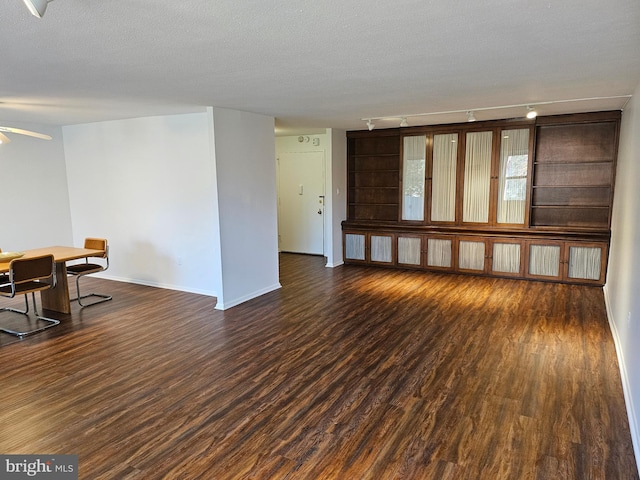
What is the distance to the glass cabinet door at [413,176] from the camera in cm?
683

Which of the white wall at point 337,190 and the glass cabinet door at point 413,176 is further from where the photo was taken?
the white wall at point 337,190

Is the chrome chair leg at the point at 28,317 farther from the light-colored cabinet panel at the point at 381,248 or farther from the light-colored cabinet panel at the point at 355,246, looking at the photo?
the light-colored cabinet panel at the point at 381,248

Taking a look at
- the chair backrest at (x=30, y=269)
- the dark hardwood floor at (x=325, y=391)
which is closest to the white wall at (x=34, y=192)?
the dark hardwood floor at (x=325, y=391)

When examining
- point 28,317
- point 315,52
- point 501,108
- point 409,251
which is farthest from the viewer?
point 409,251

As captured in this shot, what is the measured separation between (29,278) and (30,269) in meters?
0.09

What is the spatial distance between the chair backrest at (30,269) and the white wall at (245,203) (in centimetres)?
175

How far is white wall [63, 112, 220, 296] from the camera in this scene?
17.2 ft

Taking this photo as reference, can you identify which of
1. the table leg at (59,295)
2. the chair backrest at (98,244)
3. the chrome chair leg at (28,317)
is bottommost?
the chrome chair leg at (28,317)

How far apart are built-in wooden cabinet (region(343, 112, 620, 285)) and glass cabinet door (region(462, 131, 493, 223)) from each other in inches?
0.6

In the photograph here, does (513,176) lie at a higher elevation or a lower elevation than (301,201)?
higher

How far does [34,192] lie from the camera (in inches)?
245

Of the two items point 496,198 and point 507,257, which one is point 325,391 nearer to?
point 507,257

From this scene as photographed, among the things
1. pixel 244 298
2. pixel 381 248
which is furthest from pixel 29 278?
pixel 381 248

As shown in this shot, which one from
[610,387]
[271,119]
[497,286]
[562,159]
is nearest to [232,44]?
[271,119]
